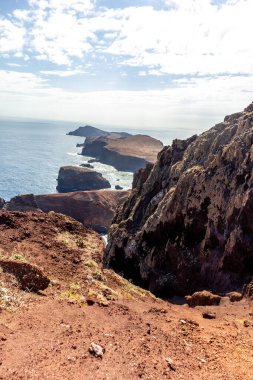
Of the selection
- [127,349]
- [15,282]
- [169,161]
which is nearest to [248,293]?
[127,349]

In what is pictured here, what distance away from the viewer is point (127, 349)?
568 inches

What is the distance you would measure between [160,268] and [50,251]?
11248 millimetres

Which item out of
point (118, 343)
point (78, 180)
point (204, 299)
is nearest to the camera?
point (118, 343)

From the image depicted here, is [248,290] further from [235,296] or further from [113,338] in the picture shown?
[113,338]

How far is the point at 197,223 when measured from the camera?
1348 inches

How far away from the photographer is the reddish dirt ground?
41.4 ft

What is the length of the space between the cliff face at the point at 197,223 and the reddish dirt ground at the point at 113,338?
19.6 feet

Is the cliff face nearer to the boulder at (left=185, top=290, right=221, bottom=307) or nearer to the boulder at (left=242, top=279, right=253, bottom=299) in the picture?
the boulder at (left=242, top=279, right=253, bottom=299)

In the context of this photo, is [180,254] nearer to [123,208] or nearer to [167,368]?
[123,208]

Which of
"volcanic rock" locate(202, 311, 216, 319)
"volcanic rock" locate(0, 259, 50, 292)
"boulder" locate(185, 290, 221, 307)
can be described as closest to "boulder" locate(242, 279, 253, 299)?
"boulder" locate(185, 290, 221, 307)

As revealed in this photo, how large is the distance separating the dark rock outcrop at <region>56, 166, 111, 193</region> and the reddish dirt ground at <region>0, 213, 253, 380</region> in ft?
462

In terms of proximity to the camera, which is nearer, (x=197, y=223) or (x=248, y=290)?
(x=248, y=290)

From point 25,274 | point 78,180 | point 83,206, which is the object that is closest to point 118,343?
point 25,274

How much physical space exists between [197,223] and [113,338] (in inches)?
807
